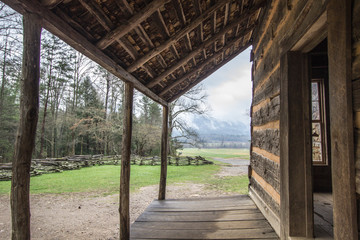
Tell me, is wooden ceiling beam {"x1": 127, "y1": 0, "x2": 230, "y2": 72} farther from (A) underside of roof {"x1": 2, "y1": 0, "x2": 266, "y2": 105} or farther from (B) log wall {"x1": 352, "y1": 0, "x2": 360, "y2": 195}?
(B) log wall {"x1": 352, "y1": 0, "x2": 360, "y2": 195}

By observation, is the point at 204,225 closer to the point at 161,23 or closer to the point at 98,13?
the point at 161,23

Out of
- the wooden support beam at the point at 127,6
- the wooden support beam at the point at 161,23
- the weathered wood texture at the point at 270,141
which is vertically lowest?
the weathered wood texture at the point at 270,141

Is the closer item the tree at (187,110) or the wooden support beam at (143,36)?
the wooden support beam at (143,36)

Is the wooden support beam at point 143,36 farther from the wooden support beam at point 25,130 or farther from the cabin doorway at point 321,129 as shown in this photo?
the cabin doorway at point 321,129

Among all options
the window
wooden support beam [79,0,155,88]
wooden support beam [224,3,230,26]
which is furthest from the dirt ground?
wooden support beam [224,3,230,26]

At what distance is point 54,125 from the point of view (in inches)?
758

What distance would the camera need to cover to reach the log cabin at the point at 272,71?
4.46 ft

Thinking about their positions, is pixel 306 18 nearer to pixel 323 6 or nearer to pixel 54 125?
pixel 323 6

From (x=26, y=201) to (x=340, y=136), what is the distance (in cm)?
243

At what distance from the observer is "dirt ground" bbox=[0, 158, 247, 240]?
4.98m

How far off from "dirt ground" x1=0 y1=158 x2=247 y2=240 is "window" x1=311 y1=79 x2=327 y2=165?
4048 millimetres

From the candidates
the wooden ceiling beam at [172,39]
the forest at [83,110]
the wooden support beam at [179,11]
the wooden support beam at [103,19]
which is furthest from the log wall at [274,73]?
the forest at [83,110]

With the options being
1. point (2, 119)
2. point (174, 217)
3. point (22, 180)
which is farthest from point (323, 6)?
point (2, 119)

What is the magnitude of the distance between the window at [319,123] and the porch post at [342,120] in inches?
160
